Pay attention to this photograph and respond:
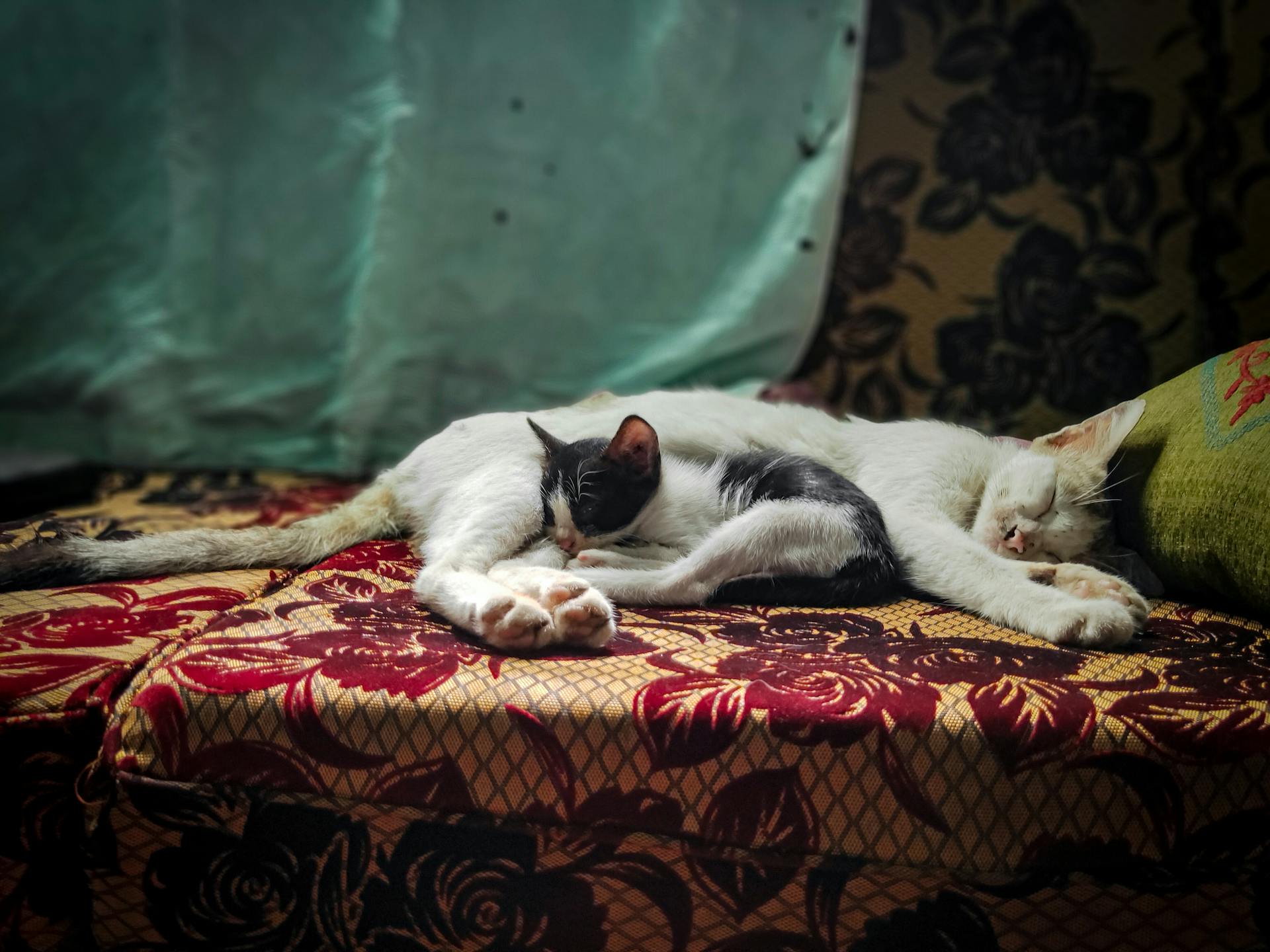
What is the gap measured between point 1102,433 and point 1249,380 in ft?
0.60

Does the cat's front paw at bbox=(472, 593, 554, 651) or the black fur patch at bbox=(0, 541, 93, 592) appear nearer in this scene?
the cat's front paw at bbox=(472, 593, 554, 651)

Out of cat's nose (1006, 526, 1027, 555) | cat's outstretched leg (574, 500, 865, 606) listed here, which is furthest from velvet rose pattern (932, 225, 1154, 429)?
cat's outstretched leg (574, 500, 865, 606)

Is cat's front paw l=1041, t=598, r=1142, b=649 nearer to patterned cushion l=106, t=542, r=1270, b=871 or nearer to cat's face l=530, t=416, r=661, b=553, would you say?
patterned cushion l=106, t=542, r=1270, b=871

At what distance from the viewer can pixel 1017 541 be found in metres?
1.20

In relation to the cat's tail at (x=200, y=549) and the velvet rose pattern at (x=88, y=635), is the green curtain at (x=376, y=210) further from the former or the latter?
the velvet rose pattern at (x=88, y=635)

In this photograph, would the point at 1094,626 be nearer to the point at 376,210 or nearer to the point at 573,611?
the point at 573,611

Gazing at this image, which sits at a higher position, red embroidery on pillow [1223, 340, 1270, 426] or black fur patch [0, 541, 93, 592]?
red embroidery on pillow [1223, 340, 1270, 426]

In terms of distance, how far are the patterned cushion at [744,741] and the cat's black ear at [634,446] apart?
36cm

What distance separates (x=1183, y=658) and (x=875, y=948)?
484mm

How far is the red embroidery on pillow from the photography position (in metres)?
1.11

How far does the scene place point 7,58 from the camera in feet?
6.44

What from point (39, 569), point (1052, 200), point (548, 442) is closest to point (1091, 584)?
point (548, 442)

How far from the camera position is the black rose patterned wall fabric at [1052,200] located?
5.54 feet

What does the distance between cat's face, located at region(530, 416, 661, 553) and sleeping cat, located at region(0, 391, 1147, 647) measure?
0.04m
